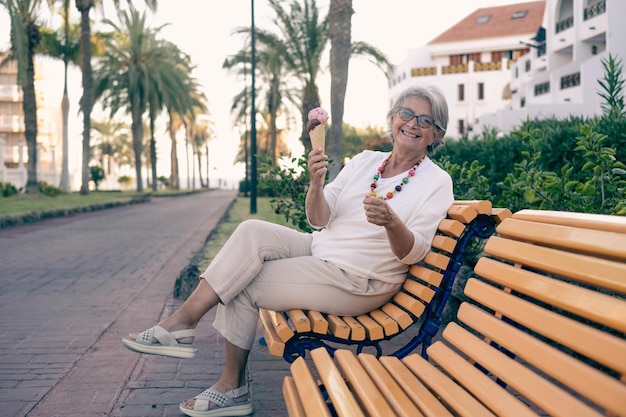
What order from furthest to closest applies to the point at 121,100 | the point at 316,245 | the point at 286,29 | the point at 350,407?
the point at 121,100
the point at 286,29
the point at 316,245
the point at 350,407

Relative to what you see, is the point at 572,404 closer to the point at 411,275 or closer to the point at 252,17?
the point at 411,275

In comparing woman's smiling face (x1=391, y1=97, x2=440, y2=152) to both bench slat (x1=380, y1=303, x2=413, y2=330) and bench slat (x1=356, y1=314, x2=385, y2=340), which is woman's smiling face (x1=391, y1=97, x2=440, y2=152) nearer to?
bench slat (x1=380, y1=303, x2=413, y2=330)

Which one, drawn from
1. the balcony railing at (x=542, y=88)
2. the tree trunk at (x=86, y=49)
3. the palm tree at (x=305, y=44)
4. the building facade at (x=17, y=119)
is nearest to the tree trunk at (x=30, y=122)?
the tree trunk at (x=86, y=49)

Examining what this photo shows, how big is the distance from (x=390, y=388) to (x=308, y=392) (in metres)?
0.26

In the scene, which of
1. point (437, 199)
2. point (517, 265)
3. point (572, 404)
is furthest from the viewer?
point (437, 199)

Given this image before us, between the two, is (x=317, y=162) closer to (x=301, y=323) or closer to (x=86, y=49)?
(x=301, y=323)

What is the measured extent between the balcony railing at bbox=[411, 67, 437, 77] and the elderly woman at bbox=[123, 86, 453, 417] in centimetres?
6446

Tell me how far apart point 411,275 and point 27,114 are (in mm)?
24275

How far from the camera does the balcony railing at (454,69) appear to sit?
64938 mm

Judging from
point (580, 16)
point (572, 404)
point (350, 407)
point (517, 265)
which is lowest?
point (350, 407)

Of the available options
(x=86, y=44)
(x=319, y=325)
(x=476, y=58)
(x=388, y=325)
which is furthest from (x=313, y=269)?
(x=476, y=58)

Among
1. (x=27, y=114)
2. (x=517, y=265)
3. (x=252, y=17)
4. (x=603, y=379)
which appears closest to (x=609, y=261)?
(x=603, y=379)

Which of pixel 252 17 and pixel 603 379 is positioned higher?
pixel 252 17

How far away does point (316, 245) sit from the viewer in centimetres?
348
